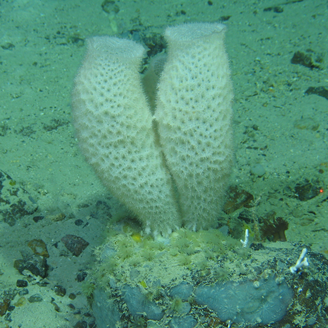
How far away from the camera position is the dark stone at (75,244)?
2.69 m

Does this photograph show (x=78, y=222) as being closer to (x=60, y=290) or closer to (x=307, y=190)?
(x=60, y=290)

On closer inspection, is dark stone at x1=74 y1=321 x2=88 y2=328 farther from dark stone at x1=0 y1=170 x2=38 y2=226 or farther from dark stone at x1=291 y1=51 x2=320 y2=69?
dark stone at x1=291 y1=51 x2=320 y2=69

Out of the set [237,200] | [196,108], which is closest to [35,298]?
[196,108]

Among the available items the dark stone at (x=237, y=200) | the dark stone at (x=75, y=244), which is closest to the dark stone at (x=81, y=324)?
the dark stone at (x=75, y=244)

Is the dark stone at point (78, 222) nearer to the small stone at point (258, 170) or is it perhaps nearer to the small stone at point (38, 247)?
the small stone at point (38, 247)

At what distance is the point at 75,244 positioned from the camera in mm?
2719

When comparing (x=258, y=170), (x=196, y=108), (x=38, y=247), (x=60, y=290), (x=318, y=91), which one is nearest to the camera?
(x=196, y=108)

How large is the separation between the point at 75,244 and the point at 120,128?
5.29ft

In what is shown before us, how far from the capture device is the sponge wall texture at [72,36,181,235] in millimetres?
1692

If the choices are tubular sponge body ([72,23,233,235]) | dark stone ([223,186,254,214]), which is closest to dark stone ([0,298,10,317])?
tubular sponge body ([72,23,233,235])

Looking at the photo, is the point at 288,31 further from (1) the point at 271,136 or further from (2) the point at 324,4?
(1) the point at 271,136

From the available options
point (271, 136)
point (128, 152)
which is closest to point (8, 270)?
point (128, 152)

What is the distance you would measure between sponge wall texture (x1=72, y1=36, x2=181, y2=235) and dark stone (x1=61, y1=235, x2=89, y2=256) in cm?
113

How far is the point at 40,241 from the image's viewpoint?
2.70 metres
